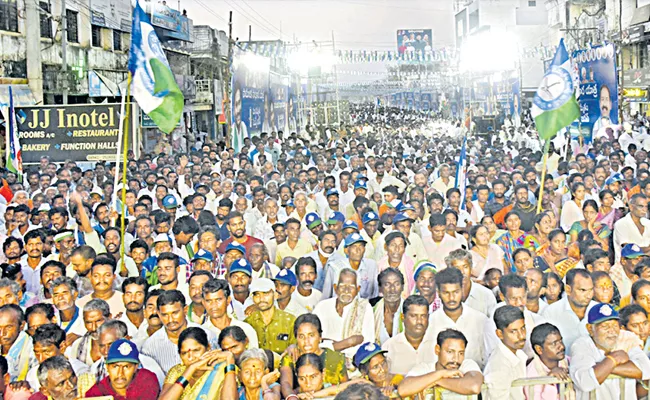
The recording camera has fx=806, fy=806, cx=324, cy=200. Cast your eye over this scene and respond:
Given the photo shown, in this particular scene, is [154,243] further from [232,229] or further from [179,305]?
[179,305]

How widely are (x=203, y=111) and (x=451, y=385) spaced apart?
38878 millimetres

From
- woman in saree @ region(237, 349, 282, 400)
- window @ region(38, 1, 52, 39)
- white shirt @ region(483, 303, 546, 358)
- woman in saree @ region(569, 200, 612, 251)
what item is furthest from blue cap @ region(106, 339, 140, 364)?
window @ region(38, 1, 52, 39)

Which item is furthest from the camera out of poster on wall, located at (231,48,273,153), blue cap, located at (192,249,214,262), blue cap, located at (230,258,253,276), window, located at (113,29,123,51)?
window, located at (113,29,123,51)

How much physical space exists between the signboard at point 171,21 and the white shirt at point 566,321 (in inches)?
1205

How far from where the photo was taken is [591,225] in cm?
870

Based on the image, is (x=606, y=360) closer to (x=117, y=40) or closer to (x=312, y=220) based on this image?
(x=312, y=220)

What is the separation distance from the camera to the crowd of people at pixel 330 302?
4.51 meters

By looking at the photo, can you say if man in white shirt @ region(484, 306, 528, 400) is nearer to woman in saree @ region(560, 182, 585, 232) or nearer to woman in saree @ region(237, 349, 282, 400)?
woman in saree @ region(237, 349, 282, 400)

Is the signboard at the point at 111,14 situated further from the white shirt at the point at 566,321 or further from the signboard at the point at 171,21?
the white shirt at the point at 566,321

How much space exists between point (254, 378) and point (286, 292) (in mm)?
1632

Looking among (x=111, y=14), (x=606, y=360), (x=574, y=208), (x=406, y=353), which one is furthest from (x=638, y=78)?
(x=606, y=360)

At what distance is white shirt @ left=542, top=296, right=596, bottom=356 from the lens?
17.5 feet

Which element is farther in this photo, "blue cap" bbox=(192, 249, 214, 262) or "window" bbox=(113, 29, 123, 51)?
"window" bbox=(113, 29, 123, 51)

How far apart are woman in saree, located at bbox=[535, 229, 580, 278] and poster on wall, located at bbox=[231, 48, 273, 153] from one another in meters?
10.6
